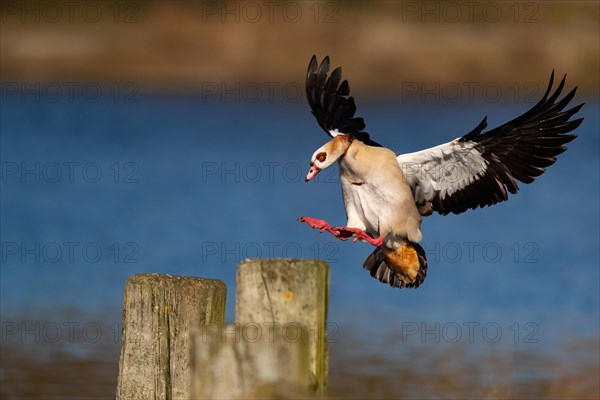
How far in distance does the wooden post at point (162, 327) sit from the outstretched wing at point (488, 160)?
3.19 m

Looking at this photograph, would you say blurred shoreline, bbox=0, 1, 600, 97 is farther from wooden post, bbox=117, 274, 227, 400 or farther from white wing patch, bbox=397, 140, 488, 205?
wooden post, bbox=117, 274, 227, 400

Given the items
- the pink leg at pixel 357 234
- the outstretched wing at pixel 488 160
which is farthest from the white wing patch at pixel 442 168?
the pink leg at pixel 357 234

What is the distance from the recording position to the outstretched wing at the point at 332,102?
881 cm

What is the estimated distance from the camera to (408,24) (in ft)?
123

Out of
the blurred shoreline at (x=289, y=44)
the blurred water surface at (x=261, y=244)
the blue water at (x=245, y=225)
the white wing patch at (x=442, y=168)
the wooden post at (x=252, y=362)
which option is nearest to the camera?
the wooden post at (x=252, y=362)

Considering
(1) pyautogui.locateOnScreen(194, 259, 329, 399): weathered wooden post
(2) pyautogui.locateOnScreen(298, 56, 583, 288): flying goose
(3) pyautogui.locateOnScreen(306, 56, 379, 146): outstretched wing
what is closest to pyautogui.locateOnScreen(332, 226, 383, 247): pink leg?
(2) pyautogui.locateOnScreen(298, 56, 583, 288): flying goose

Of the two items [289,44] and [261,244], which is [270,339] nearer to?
[261,244]

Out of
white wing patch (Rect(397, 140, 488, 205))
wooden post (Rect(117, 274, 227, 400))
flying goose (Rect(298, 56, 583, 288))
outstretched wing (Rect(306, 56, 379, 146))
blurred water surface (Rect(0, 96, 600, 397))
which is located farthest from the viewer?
blurred water surface (Rect(0, 96, 600, 397))

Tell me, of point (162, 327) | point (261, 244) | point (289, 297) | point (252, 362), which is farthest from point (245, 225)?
point (252, 362)

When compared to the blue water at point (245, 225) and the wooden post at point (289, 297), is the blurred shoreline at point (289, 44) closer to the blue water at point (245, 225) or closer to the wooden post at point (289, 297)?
the blue water at point (245, 225)

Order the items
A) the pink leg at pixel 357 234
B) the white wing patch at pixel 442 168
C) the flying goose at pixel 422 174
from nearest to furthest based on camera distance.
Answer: the pink leg at pixel 357 234
the flying goose at pixel 422 174
the white wing patch at pixel 442 168

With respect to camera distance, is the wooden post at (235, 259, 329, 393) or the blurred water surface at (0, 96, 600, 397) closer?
the wooden post at (235, 259, 329, 393)

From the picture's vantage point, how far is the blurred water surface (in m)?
10.7

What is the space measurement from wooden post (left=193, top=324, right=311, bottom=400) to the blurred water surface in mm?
5049
